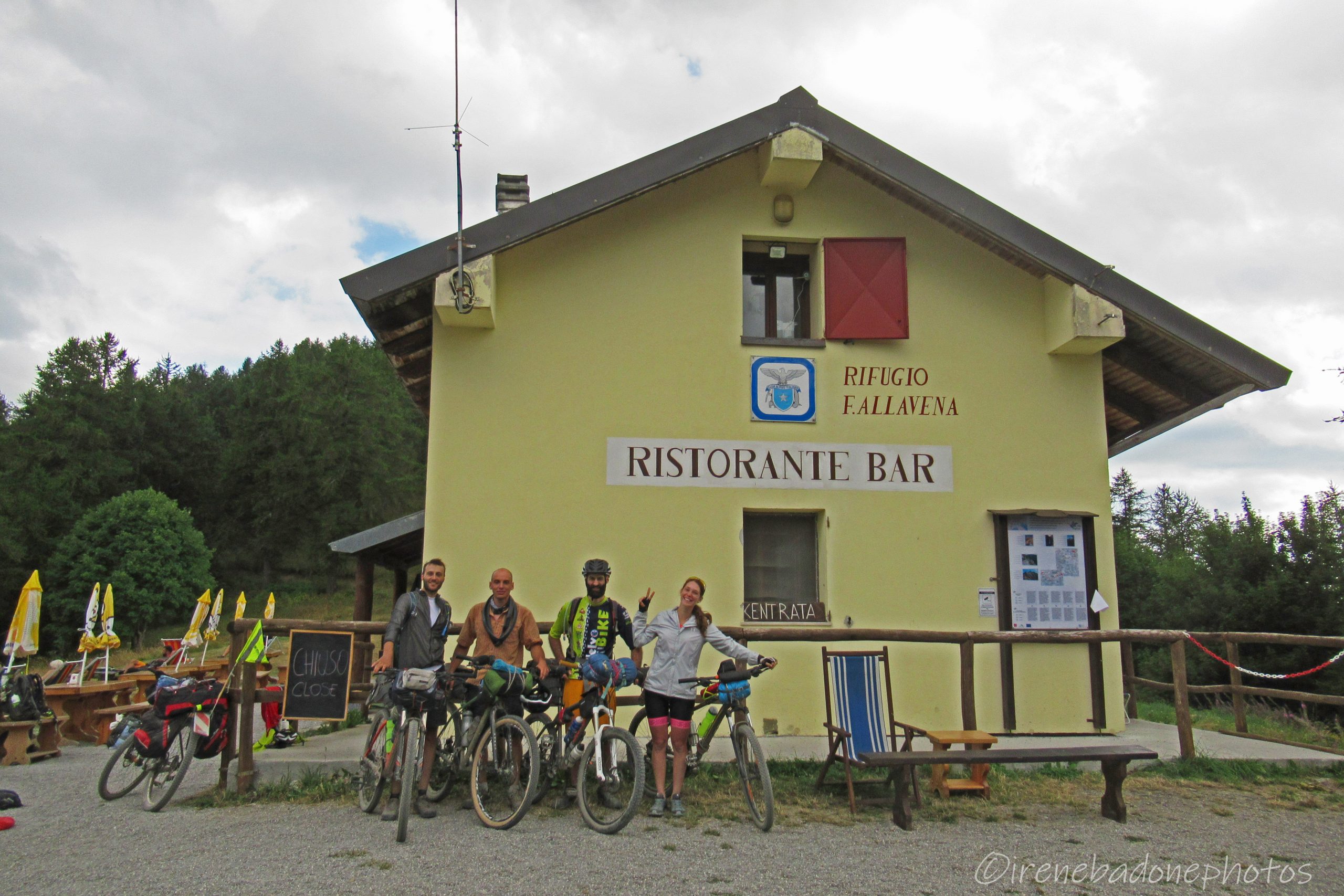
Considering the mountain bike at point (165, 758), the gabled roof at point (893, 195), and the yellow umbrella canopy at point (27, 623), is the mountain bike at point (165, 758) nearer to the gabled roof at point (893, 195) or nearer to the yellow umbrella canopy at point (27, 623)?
the gabled roof at point (893, 195)

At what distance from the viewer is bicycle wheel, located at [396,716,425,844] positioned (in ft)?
17.8

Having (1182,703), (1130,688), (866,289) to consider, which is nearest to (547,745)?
(1182,703)

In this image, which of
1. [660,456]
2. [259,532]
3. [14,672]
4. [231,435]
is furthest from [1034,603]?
[231,435]

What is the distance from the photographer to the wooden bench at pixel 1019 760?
19.4ft

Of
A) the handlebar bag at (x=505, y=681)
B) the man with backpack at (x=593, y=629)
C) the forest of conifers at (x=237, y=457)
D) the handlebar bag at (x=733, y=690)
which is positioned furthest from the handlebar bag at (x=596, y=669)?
the forest of conifers at (x=237, y=457)

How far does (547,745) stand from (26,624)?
27.5 feet

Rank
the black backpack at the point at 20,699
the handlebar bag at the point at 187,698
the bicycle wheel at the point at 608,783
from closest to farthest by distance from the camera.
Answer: the bicycle wheel at the point at 608,783 → the handlebar bag at the point at 187,698 → the black backpack at the point at 20,699

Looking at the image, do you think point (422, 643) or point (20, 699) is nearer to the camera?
point (422, 643)

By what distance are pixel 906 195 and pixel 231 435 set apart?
2139 inches

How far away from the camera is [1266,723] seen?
12.0 m

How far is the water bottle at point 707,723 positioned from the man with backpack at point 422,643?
1.72 meters

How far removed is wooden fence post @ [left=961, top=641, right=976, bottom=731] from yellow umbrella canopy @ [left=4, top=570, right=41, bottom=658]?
33.0 ft

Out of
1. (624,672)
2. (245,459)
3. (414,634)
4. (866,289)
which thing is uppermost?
(245,459)

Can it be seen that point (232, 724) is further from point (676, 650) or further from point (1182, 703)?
point (1182, 703)
